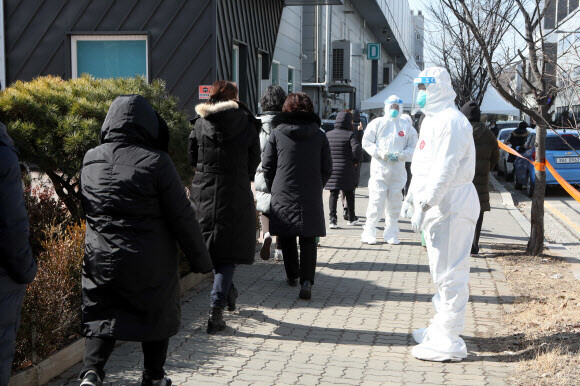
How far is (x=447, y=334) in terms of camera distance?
196 inches

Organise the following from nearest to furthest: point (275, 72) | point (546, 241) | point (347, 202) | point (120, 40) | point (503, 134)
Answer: point (546, 241), point (347, 202), point (120, 40), point (275, 72), point (503, 134)

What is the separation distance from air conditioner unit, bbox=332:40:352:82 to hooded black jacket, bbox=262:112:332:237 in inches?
1073

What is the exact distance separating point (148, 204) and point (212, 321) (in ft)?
6.57

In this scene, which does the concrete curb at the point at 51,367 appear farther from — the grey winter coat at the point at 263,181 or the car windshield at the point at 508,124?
the car windshield at the point at 508,124

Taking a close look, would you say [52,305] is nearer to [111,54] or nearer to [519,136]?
[111,54]

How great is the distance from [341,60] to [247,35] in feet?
59.0

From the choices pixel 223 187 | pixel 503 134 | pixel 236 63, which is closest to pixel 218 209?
pixel 223 187

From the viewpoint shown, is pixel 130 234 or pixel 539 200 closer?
pixel 130 234

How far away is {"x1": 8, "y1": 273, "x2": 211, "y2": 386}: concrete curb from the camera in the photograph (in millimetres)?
4156

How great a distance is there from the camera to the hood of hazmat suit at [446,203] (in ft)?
15.6

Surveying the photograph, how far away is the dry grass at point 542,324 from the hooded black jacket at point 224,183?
217cm

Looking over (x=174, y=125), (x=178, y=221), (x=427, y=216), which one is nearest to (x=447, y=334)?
(x=427, y=216)

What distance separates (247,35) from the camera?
1627cm

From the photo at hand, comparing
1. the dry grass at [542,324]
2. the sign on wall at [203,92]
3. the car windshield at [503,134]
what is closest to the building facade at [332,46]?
the car windshield at [503,134]
